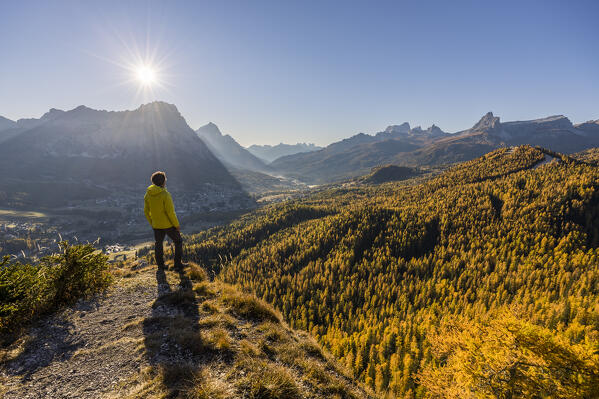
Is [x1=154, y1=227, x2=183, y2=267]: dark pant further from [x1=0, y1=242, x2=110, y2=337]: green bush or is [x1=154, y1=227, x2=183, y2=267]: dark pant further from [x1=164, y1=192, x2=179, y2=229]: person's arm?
[x1=0, y1=242, x2=110, y2=337]: green bush

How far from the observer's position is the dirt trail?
6.56 m

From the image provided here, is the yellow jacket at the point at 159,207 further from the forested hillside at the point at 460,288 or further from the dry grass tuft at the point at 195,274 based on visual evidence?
the forested hillside at the point at 460,288

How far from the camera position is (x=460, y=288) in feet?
126

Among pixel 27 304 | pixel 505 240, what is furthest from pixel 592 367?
pixel 505 240

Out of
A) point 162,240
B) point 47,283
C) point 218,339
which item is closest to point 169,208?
point 162,240

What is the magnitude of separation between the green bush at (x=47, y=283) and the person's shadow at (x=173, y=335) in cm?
336

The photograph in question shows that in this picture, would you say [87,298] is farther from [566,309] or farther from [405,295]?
[405,295]

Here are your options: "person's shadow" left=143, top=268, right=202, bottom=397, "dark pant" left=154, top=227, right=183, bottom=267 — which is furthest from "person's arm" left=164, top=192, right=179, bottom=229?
"person's shadow" left=143, top=268, right=202, bottom=397

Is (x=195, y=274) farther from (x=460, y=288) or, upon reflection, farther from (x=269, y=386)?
(x=460, y=288)

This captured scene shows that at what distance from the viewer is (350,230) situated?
228 ft

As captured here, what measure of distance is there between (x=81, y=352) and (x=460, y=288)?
156 ft

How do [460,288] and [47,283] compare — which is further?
[460,288]

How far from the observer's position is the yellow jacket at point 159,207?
12789 millimetres

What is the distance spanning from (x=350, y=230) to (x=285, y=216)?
203 feet
